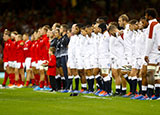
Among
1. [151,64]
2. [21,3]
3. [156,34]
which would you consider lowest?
[151,64]

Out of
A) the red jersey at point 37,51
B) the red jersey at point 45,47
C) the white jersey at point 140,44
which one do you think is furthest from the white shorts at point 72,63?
the white jersey at point 140,44

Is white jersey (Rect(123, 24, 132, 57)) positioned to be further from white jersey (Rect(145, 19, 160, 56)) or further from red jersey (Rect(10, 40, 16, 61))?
red jersey (Rect(10, 40, 16, 61))

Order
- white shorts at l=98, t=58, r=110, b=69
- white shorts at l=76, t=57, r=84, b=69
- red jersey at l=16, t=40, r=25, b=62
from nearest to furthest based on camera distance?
white shorts at l=98, t=58, r=110, b=69 < white shorts at l=76, t=57, r=84, b=69 < red jersey at l=16, t=40, r=25, b=62

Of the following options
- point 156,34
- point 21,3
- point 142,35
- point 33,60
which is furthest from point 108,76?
point 21,3

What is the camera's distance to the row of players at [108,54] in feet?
32.6

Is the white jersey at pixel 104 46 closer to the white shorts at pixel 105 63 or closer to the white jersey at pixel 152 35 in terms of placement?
the white shorts at pixel 105 63

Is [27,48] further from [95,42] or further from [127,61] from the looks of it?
[127,61]

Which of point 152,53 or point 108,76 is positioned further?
point 108,76

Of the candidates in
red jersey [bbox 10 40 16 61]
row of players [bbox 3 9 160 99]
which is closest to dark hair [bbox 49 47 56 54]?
row of players [bbox 3 9 160 99]

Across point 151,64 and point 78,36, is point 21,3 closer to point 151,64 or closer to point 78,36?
point 78,36

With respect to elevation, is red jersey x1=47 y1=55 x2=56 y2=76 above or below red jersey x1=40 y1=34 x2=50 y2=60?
below

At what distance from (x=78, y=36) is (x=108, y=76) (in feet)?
8.01

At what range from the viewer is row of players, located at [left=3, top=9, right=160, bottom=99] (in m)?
9.94

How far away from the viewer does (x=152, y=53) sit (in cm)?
984
